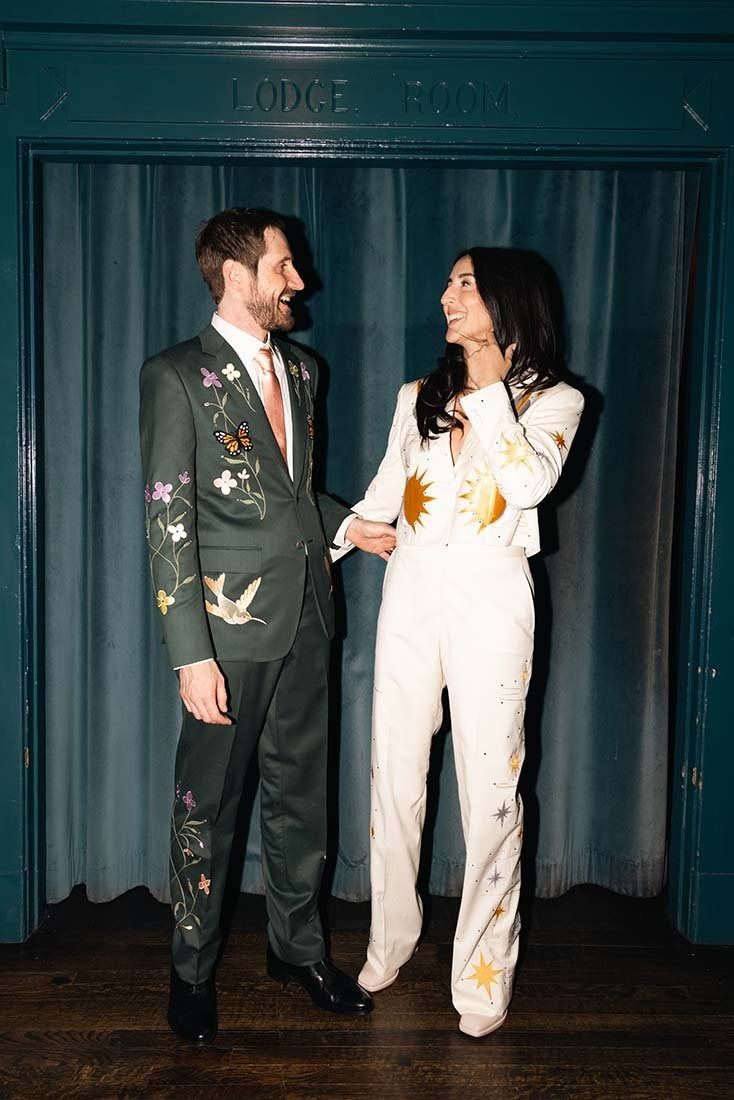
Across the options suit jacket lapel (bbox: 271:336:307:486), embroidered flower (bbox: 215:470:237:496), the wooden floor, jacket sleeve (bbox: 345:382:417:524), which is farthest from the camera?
jacket sleeve (bbox: 345:382:417:524)

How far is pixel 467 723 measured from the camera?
1.99m

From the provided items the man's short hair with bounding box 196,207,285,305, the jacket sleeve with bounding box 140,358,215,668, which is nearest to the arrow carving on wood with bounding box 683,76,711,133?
the man's short hair with bounding box 196,207,285,305

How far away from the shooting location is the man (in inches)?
74.9

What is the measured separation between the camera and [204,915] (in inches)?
79.3

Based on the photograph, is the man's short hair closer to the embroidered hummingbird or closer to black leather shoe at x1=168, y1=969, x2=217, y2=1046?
the embroidered hummingbird

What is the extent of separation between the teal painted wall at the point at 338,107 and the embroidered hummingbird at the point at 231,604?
2.04 ft

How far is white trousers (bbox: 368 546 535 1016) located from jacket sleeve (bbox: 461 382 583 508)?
169 millimetres

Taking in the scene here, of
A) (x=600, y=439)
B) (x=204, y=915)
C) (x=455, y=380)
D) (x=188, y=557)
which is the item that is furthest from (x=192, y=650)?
(x=600, y=439)

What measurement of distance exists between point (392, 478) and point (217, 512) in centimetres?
46

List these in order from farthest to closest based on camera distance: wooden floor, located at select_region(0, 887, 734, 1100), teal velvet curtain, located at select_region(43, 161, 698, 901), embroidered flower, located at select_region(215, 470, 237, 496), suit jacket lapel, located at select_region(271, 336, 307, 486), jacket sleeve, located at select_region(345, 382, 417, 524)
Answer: teal velvet curtain, located at select_region(43, 161, 698, 901)
jacket sleeve, located at select_region(345, 382, 417, 524)
suit jacket lapel, located at select_region(271, 336, 307, 486)
embroidered flower, located at select_region(215, 470, 237, 496)
wooden floor, located at select_region(0, 887, 734, 1100)

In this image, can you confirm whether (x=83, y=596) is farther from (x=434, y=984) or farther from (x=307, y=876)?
(x=434, y=984)

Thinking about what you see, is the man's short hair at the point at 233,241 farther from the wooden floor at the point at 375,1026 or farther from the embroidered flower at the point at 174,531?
the wooden floor at the point at 375,1026

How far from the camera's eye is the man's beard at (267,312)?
2.03 m

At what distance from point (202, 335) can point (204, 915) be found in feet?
3.89
